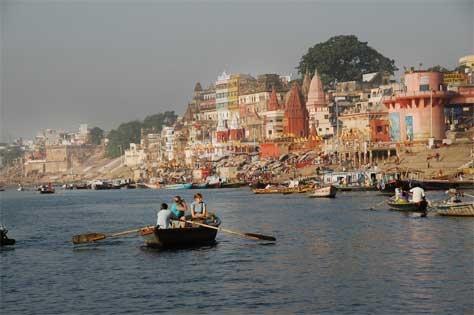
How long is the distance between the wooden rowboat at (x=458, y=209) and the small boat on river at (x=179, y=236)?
45.0 ft

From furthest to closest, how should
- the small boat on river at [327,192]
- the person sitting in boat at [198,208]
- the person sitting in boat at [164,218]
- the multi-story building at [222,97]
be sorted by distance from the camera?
the multi-story building at [222,97] → the small boat on river at [327,192] → the person sitting in boat at [198,208] → the person sitting in boat at [164,218]

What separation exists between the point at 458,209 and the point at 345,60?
363ft

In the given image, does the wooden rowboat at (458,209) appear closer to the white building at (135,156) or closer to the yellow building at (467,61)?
the yellow building at (467,61)

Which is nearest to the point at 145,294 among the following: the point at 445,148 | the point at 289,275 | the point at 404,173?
the point at 289,275

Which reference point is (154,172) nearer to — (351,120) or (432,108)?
(351,120)

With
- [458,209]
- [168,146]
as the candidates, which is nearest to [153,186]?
[168,146]

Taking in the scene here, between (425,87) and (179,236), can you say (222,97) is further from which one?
(179,236)

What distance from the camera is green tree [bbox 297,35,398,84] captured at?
15025 centimetres

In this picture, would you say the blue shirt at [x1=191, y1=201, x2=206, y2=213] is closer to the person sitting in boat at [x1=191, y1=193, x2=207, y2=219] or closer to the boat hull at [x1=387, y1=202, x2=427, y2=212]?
Answer: the person sitting in boat at [x1=191, y1=193, x2=207, y2=219]

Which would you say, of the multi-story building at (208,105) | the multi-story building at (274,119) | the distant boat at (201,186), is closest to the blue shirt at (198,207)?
the distant boat at (201,186)

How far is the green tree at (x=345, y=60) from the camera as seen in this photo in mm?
150250

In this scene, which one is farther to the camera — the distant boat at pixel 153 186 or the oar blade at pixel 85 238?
the distant boat at pixel 153 186

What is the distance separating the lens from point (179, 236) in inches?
1252

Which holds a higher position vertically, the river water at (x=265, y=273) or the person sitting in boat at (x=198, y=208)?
the person sitting in boat at (x=198, y=208)
